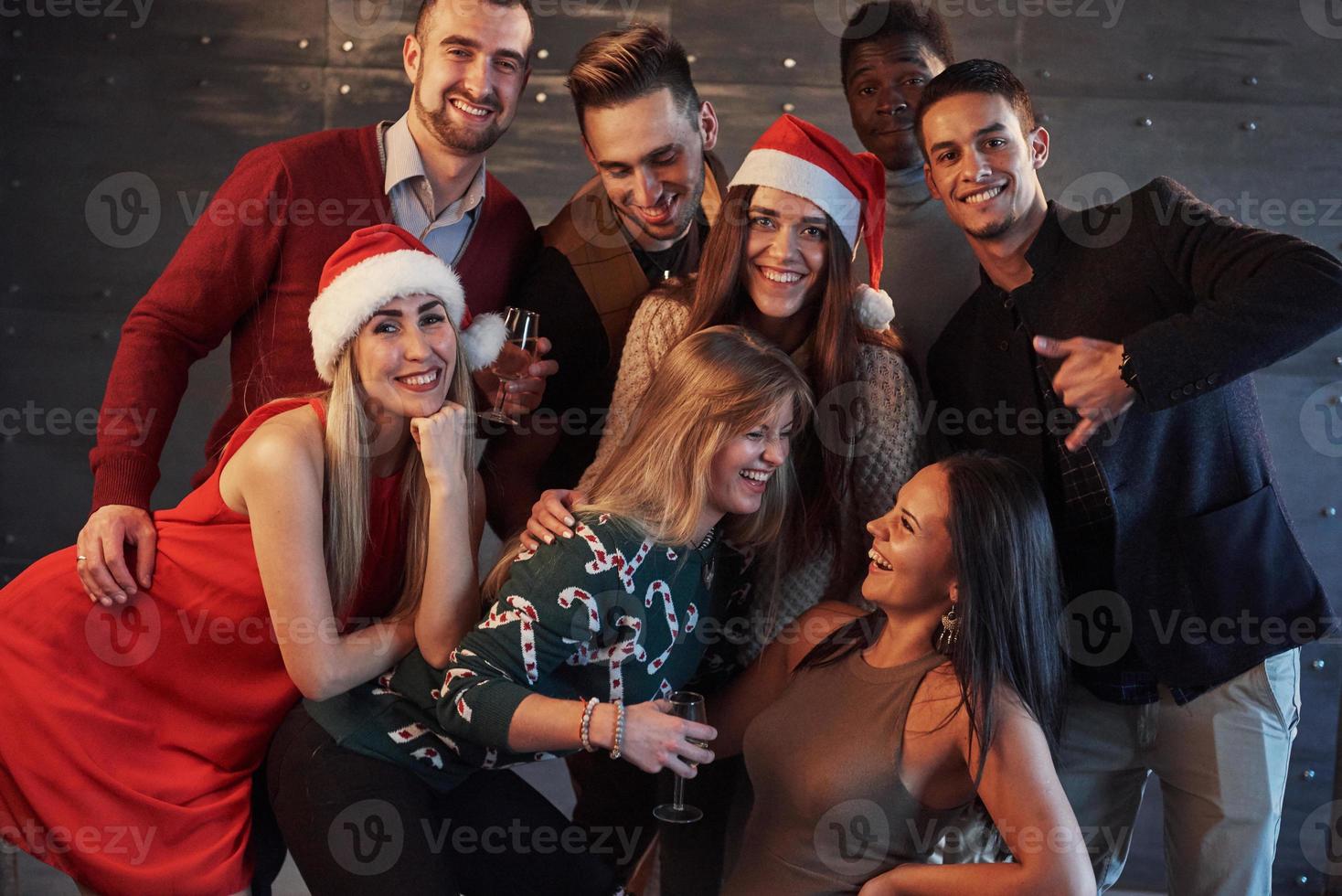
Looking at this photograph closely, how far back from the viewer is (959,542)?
2162mm

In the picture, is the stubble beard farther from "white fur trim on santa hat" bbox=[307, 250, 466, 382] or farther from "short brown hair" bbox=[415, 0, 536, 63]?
"white fur trim on santa hat" bbox=[307, 250, 466, 382]

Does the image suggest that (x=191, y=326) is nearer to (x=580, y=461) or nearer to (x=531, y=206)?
(x=580, y=461)

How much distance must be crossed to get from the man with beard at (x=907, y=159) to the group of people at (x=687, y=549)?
215 mm

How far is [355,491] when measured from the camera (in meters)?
2.26

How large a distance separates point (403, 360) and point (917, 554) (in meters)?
1.04

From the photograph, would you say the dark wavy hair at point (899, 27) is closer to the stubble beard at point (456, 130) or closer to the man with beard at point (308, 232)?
the man with beard at point (308, 232)

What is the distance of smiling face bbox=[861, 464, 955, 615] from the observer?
219cm

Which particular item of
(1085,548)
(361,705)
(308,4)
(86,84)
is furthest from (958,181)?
(86,84)

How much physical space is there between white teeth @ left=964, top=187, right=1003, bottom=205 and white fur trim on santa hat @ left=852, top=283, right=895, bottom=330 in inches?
10.7

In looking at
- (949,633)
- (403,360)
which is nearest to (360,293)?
(403,360)

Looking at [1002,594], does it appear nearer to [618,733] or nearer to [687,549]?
[687,549]

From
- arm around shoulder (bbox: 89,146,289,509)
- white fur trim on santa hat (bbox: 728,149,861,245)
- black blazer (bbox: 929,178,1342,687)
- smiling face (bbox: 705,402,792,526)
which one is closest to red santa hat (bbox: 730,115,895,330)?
white fur trim on santa hat (bbox: 728,149,861,245)

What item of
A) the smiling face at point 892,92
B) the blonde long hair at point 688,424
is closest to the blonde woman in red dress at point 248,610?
the blonde long hair at point 688,424

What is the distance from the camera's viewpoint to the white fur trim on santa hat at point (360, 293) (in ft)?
7.63
